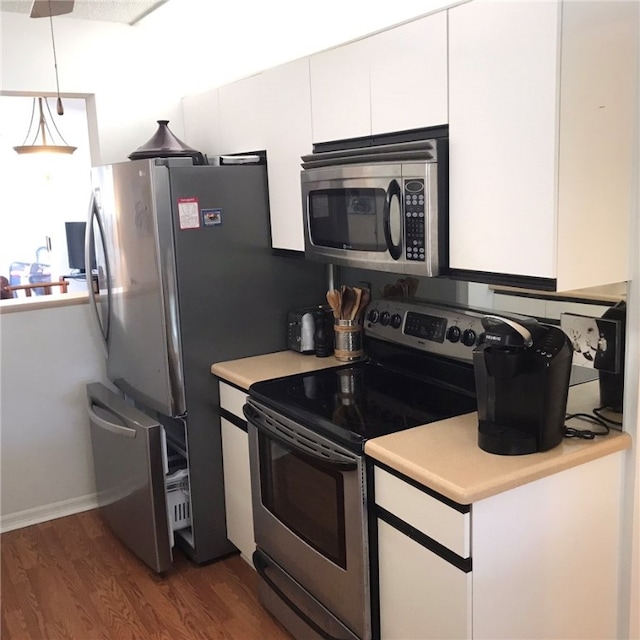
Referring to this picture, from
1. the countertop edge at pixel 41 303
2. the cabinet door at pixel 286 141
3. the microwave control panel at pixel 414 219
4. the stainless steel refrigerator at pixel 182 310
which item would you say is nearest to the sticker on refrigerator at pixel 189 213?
the stainless steel refrigerator at pixel 182 310

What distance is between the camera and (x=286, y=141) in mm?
2619

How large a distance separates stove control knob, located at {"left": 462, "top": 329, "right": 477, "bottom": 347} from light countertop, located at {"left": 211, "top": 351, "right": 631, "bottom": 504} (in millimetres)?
271

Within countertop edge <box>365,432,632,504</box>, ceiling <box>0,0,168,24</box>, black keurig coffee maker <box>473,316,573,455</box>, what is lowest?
countertop edge <box>365,432,632,504</box>

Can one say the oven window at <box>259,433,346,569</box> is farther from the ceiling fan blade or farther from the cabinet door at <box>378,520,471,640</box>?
the ceiling fan blade

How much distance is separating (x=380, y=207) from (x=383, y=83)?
37 cm

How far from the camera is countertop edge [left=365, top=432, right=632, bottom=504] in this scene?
1.62m

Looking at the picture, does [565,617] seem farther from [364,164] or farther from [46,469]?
[46,469]

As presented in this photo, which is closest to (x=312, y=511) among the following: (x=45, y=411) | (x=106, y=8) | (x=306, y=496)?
(x=306, y=496)

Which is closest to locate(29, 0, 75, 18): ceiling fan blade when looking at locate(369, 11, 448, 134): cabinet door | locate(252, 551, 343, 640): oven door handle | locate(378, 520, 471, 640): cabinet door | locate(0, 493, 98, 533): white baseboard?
locate(369, 11, 448, 134): cabinet door

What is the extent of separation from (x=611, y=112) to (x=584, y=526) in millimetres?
1074

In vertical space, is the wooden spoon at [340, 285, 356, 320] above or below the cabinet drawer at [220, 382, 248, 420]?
above

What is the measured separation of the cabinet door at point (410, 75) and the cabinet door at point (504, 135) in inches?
1.9

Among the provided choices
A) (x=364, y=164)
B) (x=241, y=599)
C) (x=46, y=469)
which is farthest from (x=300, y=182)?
(x=46, y=469)

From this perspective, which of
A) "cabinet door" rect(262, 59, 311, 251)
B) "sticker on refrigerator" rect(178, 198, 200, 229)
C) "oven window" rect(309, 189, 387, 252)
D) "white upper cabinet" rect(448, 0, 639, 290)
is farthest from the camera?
"sticker on refrigerator" rect(178, 198, 200, 229)
